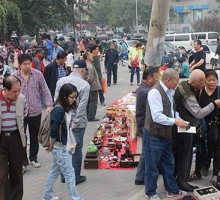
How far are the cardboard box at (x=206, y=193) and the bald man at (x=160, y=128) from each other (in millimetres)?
402

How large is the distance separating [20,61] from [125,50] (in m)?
20.7

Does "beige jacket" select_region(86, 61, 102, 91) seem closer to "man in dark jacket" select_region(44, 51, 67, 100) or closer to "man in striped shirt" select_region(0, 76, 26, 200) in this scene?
"man in dark jacket" select_region(44, 51, 67, 100)

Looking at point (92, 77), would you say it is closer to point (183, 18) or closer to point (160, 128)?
point (160, 128)

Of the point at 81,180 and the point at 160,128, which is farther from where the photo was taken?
the point at 81,180

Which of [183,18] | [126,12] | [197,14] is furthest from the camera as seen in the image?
[183,18]

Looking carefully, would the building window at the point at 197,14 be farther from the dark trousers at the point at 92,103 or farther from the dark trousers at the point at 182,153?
the dark trousers at the point at 182,153

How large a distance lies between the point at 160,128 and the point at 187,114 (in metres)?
0.59

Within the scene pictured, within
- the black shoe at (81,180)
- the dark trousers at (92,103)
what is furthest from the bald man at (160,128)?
the dark trousers at (92,103)

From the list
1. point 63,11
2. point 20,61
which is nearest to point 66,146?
point 20,61

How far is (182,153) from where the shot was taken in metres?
5.37

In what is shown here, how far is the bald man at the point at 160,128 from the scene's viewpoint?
486cm

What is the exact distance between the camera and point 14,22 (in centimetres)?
3142

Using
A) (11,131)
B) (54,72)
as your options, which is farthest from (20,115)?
(54,72)

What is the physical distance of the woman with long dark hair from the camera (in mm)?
4867
